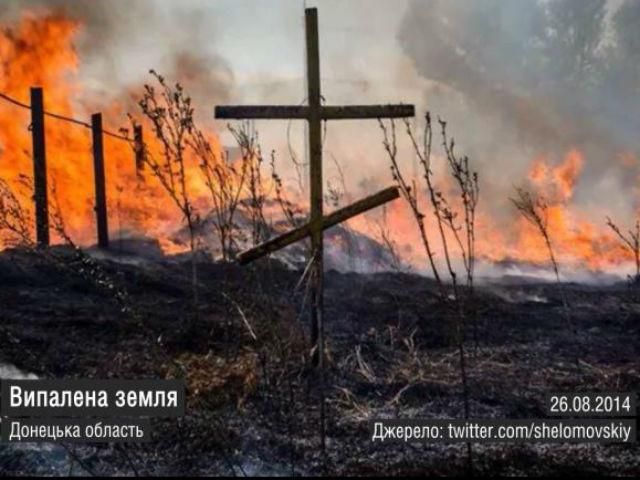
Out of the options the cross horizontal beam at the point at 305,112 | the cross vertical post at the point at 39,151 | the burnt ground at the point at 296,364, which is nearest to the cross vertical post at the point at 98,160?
the cross vertical post at the point at 39,151

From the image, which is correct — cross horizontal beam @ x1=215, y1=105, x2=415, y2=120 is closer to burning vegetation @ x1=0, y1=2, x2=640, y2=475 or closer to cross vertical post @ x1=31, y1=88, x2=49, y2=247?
burning vegetation @ x1=0, y1=2, x2=640, y2=475

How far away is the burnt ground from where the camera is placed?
540 cm

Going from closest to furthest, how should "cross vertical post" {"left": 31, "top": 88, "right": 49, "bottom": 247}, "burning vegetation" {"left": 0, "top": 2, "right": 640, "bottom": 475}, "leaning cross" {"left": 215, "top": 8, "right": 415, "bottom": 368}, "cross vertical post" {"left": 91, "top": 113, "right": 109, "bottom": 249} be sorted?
"burning vegetation" {"left": 0, "top": 2, "right": 640, "bottom": 475}
"leaning cross" {"left": 215, "top": 8, "right": 415, "bottom": 368}
"cross vertical post" {"left": 31, "top": 88, "right": 49, "bottom": 247}
"cross vertical post" {"left": 91, "top": 113, "right": 109, "bottom": 249}

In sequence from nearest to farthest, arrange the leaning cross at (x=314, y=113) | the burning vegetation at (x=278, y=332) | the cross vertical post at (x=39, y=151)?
1. the burning vegetation at (x=278, y=332)
2. the leaning cross at (x=314, y=113)
3. the cross vertical post at (x=39, y=151)

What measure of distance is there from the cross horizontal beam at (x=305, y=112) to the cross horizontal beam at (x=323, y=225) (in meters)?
1.21

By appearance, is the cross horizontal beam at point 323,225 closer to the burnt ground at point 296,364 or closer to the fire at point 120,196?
the burnt ground at point 296,364

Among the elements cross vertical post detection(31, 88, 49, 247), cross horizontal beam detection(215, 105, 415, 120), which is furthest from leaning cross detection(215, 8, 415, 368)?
cross vertical post detection(31, 88, 49, 247)

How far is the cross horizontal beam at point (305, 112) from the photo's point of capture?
7125 millimetres

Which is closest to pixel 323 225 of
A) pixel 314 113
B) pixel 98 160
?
pixel 314 113

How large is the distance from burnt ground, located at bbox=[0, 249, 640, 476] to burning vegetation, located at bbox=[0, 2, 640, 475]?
0.09 feet

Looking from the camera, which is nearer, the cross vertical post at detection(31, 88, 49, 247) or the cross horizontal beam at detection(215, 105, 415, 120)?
the cross horizontal beam at detection(215, 105, 415, 120)

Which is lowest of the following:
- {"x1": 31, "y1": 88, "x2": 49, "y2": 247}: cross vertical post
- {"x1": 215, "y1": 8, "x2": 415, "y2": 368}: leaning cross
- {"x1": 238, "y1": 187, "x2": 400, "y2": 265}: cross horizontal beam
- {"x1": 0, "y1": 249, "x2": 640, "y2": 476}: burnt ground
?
{"x1": 0, "y1": 249, "x2": 640, "y2": 476}: burnt ground

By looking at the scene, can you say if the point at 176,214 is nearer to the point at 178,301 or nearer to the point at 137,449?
the point at 178,301

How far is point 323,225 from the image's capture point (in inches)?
267
